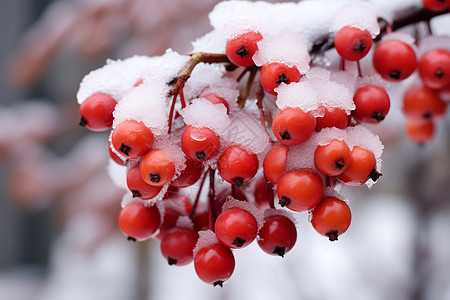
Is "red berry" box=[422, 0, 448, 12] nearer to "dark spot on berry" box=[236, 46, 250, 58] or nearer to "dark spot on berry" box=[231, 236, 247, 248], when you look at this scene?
"dark spot on berry" box=[236, 46, 250, 58]

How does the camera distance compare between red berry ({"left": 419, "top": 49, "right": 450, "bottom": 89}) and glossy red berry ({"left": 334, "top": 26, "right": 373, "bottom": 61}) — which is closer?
glossy red berry ({"left": 334, "top": 26, "right": 373, "bottom": 61})

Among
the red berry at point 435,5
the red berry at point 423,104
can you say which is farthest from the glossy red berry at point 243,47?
the red berry at point 423,104

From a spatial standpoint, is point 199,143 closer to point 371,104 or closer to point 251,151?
point 251,151

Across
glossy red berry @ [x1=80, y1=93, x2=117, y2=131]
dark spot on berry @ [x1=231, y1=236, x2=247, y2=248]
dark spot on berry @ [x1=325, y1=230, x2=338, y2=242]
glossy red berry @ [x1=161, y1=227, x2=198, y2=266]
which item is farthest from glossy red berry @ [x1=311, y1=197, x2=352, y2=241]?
glossy red berry @ [x1=80, y1=93, x2=117, y2=131]

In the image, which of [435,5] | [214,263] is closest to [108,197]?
[214,263]

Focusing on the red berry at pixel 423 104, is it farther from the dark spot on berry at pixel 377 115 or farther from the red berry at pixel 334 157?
the red berry at pixel 334 157

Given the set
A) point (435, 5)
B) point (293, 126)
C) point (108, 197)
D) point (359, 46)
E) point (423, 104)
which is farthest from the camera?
point (108, 197)

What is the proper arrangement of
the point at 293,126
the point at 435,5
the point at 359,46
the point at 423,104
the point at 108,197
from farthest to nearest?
the point at 108,197, the point at 423,104, the point at 435,5, the point at 359,46, the point at 293,126
